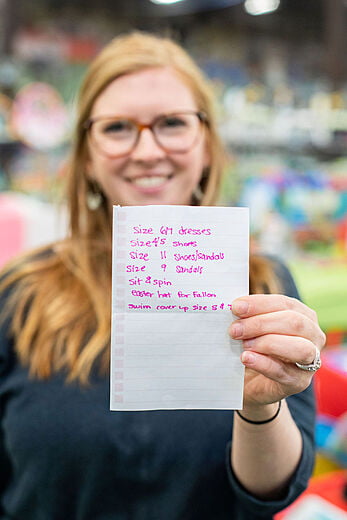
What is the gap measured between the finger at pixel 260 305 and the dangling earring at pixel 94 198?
22.9 inches

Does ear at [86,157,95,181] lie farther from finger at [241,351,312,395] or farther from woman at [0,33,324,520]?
finger at [241,351,312,395]

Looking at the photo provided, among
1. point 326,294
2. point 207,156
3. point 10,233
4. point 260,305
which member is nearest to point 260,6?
point 326,294

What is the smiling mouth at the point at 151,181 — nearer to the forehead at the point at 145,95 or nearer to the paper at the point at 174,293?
the forehead at the point at 145,95

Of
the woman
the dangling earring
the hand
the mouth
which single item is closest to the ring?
the hand

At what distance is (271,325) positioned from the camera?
0.63m

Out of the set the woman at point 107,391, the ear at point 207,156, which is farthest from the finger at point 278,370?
the ear at point 207,156

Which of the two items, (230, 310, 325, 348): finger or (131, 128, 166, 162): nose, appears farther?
(131, 128, 166, 162): nose

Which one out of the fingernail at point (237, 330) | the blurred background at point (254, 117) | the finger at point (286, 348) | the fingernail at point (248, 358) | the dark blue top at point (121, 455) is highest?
the blurred background at point (254, 117)

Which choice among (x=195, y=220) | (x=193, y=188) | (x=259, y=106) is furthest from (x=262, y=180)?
(x=195, y=220)

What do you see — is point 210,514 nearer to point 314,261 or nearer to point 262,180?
point 314,261

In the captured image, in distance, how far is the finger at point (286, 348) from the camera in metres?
0.63

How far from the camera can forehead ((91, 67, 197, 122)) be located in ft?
3.19

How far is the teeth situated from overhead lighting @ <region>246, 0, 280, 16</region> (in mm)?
3951

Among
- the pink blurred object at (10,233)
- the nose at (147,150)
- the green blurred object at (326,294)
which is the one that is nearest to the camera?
the nose at (147,150)
